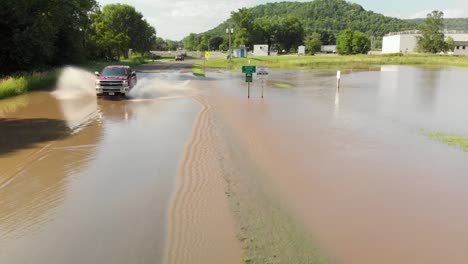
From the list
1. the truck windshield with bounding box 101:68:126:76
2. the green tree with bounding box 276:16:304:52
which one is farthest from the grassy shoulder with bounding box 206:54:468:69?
the green tree with bounding box 276:16:304:52

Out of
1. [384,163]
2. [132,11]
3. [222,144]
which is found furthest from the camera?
[132,11]

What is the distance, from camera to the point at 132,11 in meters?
96.8

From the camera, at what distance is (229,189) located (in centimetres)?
856

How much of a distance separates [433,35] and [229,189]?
11293cm

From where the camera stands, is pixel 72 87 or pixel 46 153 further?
pixel 72 87

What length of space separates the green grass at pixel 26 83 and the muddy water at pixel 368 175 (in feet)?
44.3

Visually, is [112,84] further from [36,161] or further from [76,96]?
[36,161]

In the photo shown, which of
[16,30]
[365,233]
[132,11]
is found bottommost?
[365,233]

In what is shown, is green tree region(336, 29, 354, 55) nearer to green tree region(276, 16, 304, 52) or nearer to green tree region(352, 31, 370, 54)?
green tree region(352, 31, 370, 54)

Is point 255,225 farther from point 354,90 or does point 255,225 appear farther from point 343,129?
point 354,90

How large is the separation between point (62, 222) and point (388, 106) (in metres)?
18.9

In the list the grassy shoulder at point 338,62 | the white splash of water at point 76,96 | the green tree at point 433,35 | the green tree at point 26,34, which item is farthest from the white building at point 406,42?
the green tree at point 26,34

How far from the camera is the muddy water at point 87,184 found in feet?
19.9

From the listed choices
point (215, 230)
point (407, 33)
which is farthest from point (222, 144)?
point (407, 33)
